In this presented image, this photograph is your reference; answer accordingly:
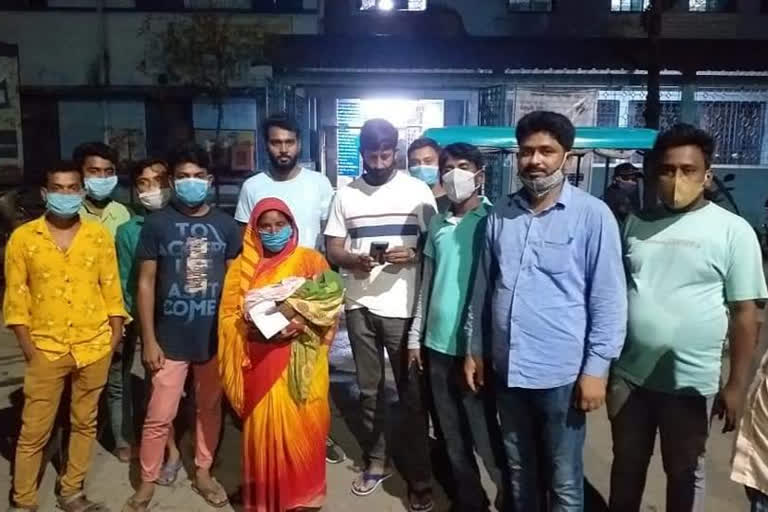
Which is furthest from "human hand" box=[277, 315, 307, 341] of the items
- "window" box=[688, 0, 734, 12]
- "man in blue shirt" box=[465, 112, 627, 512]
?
"window" box=[688, 0, 734, 12]

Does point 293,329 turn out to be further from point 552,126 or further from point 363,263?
point 552,126

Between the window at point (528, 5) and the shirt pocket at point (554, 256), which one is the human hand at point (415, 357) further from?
the window at point (528, 5)

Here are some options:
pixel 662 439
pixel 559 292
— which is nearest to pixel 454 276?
pixel 559 292

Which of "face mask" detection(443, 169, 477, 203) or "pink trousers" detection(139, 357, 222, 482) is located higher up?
"face mask" detection(443, 169, 477, 203)

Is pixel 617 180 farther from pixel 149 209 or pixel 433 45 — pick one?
pixel 433 45

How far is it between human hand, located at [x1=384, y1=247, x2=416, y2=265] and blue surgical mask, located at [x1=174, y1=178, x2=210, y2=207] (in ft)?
3.37

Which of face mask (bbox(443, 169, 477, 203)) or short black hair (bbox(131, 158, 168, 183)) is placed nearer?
face mask (bbox(443, 169, 477, 203))

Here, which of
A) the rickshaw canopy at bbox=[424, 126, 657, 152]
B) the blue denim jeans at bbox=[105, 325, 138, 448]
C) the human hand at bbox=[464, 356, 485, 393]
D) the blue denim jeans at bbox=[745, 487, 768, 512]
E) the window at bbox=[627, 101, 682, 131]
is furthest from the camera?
the window at bbox=[627, 101, 682, 131]

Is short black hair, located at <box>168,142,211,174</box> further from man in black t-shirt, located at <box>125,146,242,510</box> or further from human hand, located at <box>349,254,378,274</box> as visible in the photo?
human hand, located at <box>349,254,378,274</box>

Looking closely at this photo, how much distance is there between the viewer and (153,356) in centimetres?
344

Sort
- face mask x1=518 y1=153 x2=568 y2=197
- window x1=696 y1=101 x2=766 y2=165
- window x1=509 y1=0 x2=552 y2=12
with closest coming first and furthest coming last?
face mask x1=518 y1=153 x2=568 y2=197
window x1=696 y1=101 x2=766 y2=165
window x1=509 y1=0 x2=552 y2=12

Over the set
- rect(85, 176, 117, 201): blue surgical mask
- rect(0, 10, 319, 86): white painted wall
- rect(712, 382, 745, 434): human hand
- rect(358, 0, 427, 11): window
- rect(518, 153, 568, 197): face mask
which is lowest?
rect(712, 382, 745, 434): human hand

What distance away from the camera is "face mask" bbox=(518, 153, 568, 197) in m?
2.66

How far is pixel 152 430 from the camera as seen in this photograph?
3.46 m
